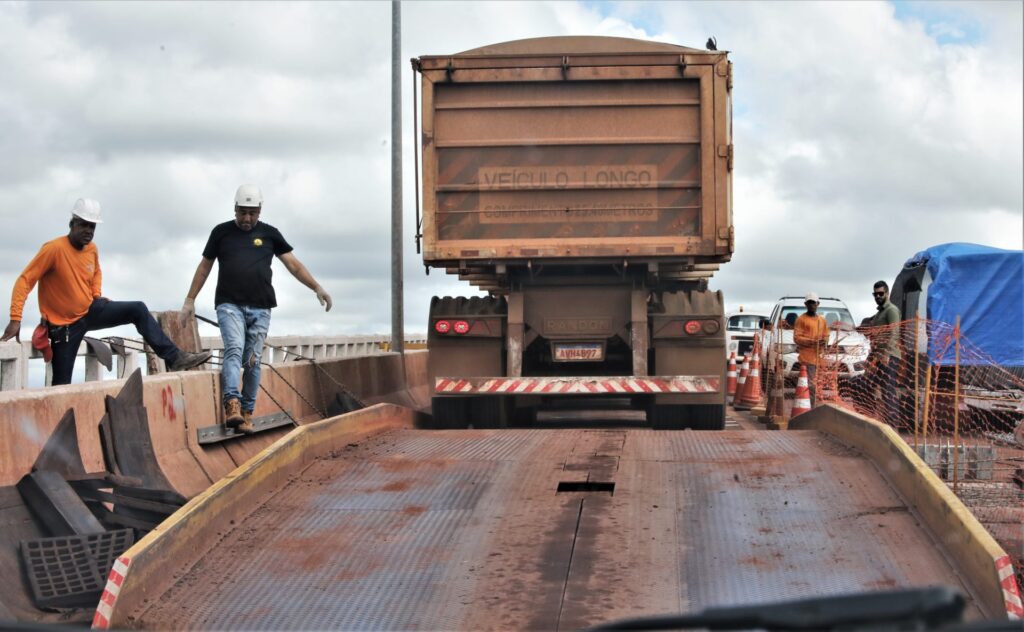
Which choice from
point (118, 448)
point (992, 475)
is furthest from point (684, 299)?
point (118, 448)

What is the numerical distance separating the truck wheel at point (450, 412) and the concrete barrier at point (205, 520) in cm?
458

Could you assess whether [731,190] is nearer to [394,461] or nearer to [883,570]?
[394,461]

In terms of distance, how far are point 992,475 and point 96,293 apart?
8082 mm

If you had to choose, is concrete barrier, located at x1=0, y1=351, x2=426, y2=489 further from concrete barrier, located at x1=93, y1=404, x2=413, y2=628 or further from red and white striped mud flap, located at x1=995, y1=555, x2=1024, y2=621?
red and white striped mud flap, located at x1=995, y1=555, x2=1024, y2=621

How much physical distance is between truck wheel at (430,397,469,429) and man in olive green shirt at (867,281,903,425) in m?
6.01

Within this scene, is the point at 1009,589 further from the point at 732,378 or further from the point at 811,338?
the point at 732,378

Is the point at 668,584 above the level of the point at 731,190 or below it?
below

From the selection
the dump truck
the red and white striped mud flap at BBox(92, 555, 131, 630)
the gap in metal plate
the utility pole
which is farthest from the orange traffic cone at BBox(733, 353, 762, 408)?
the red and white striped mud flap at BBox(92, 555, 131, 630)

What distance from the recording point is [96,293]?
9.72 meters

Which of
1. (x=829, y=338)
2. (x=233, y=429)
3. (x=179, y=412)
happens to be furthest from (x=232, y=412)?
(x=829, y=338)

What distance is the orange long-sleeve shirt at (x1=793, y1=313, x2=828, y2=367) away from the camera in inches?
599

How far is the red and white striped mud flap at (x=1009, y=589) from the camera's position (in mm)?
4137

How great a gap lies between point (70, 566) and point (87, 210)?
176 inches

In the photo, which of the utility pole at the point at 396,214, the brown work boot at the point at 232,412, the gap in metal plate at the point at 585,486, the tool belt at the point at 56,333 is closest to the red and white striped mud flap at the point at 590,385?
the brown work boot at the point at 232,412
